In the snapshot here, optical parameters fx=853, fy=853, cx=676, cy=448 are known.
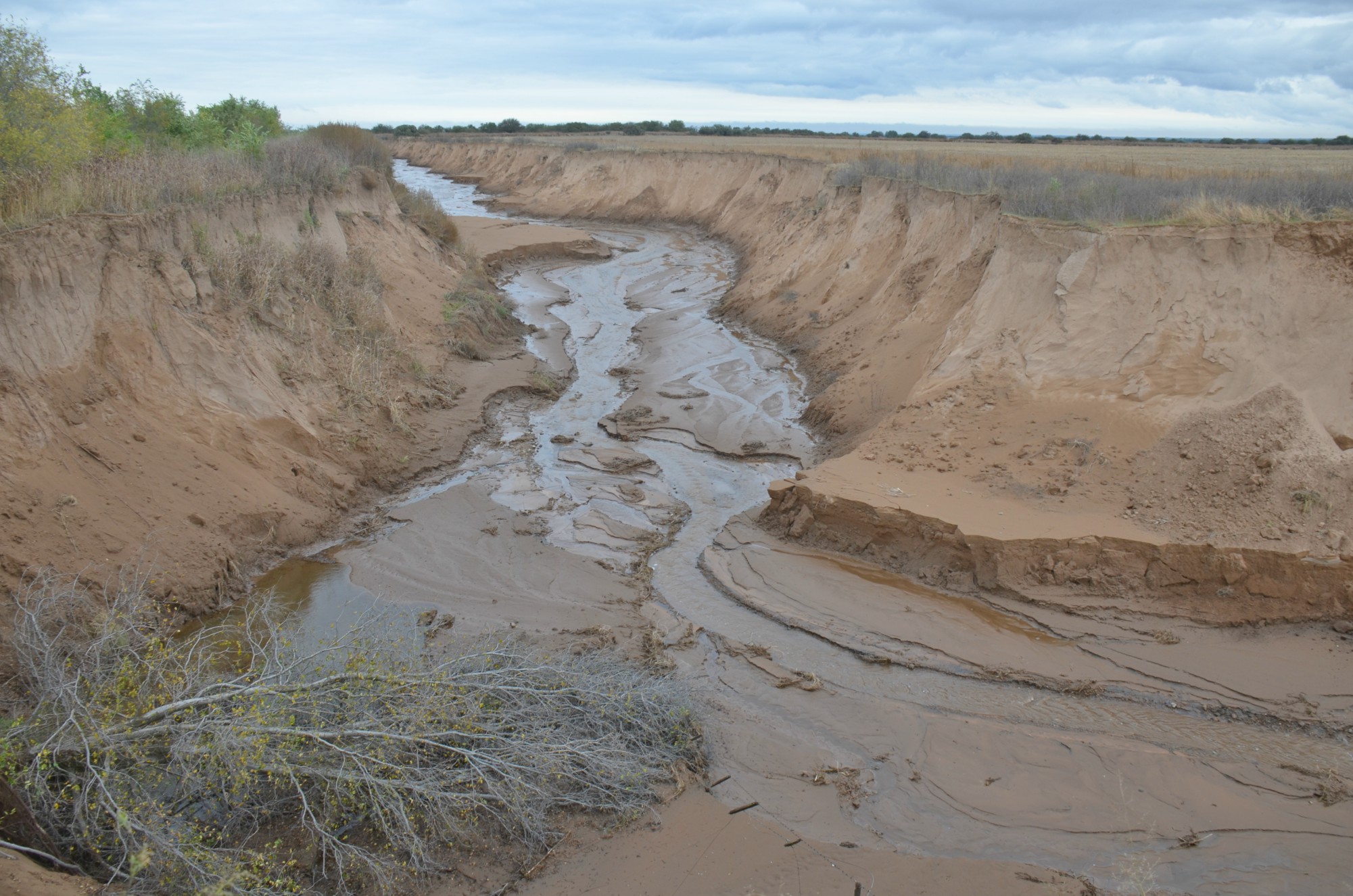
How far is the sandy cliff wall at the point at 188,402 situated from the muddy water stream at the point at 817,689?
2.64 ft

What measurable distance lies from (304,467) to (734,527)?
15.8 feet

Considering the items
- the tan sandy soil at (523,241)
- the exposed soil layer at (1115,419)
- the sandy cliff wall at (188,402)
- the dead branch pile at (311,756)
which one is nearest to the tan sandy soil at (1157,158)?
the exposed soil layer at (1115,419)

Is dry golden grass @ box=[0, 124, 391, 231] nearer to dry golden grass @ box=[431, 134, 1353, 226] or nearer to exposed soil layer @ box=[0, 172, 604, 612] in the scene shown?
exposed soil layer @ box=[0, 172, 604, 612]

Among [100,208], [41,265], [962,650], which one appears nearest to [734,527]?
[962,650]

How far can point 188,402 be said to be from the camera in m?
9.08

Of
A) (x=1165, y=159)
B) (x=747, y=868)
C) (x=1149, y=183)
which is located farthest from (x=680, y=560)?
(x=1165, y=159)

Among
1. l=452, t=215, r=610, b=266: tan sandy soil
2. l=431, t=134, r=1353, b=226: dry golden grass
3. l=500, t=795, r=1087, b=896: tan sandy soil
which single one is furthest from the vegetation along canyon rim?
l=452, t=215, r=610, b=266: tan sandy soil

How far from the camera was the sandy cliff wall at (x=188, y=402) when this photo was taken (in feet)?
24.2

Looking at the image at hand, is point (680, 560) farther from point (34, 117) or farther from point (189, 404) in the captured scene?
point (34, 117)

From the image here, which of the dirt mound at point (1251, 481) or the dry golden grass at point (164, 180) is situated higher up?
the dry golden grass at point (164, 180)

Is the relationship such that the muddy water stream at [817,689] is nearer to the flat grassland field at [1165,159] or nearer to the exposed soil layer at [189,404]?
the exposed soil layer at [189,404]

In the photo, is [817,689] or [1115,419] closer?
[817,689]

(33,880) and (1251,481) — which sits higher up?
(1251,481)

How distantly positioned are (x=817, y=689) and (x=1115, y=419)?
16.0ft
